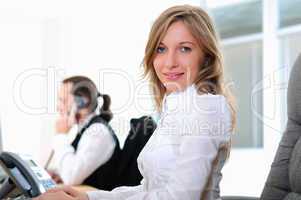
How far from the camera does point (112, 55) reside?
3.83 meters

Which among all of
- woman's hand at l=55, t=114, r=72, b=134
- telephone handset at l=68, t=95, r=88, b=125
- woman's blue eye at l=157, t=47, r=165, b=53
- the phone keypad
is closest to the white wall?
woman's hand at l=55, t=114, r=72, b=134

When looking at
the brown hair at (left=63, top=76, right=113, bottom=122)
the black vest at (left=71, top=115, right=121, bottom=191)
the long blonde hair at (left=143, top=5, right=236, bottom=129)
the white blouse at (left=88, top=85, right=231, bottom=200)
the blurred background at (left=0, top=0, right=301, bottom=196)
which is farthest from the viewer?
the blurred background at (left=0, top=0, right=301, bottom=196)

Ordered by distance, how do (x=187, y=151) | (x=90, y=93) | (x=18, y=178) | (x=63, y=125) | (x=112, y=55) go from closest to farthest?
(x=187, y=151) → (x=18, y=178) → (x=90, y=93) → (x=63, y=125) → (x=112, y=55)

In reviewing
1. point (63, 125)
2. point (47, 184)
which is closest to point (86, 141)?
point (63, 125)

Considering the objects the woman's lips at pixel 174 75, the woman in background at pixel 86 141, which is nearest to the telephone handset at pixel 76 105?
the woman in background at pixel 86 141

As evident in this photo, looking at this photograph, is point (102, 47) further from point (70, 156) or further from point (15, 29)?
point (70, 156)

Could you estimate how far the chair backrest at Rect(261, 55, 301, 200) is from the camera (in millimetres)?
1013

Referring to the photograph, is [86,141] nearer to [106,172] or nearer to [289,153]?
[106,172]

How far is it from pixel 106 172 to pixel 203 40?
1284 millimetres

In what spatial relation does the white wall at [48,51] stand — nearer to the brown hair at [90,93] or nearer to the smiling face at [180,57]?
the brown hair at [90,93]

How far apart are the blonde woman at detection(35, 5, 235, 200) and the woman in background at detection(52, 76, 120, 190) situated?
1122mm

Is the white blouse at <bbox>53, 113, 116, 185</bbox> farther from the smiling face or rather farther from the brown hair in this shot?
the smiling face

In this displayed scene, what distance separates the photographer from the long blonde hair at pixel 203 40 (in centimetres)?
95

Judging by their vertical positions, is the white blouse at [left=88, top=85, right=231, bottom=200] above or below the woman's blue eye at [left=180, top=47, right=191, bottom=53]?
below
